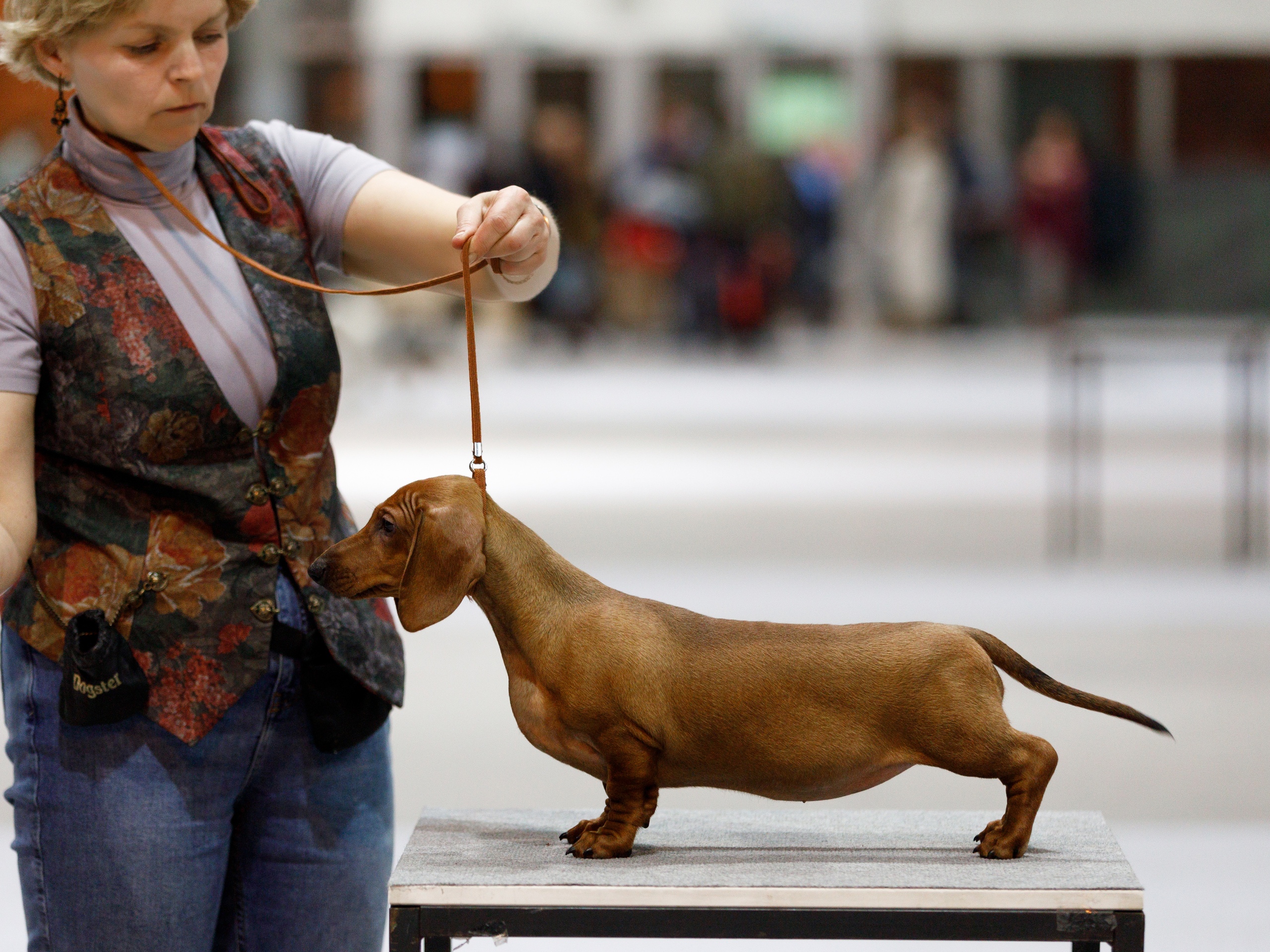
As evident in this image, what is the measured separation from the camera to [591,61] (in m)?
17.6

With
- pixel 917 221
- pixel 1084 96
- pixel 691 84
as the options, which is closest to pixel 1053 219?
pixel 917 221

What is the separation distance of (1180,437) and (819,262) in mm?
5871

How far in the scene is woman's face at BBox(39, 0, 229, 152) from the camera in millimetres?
1715

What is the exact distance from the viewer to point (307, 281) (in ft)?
6.35

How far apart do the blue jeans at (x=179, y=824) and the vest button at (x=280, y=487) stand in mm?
127

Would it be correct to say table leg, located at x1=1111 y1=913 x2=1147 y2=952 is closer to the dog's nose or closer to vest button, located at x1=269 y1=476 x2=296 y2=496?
the dog's nose

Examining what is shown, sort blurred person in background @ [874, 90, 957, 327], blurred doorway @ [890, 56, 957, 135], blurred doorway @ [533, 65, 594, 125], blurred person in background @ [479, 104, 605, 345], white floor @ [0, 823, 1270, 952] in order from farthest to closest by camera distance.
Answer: blurred doorway @ [533, 65, 594, 125] < blurred doorway @ [890, 56, 957, 135] < blurred person in background @ [874, 90, 957, 327] < blurred person in background @ [479, 104, 605, 345] < white floor @ [0, 823, 1270, 952]

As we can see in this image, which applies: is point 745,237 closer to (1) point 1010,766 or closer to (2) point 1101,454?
(2) point 1101,454

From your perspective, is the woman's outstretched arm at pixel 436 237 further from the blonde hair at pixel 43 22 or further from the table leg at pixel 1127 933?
the table leg at pixel 1127 933

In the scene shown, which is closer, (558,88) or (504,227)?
(504,227)

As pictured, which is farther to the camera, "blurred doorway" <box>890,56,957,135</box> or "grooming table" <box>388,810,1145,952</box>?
"blurred doorway" <box>890,56,957,135</box>

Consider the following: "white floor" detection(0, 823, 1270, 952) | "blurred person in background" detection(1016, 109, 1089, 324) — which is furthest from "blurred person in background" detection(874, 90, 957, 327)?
"white floor" detection(0, 823, 1270, 952)

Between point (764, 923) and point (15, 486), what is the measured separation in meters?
0.89

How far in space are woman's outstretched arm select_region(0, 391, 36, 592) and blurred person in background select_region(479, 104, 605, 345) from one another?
38.0 ft
